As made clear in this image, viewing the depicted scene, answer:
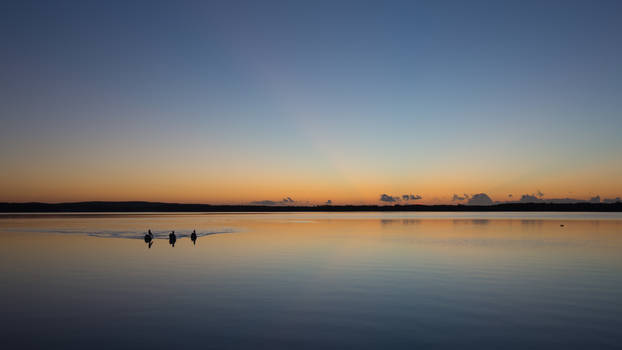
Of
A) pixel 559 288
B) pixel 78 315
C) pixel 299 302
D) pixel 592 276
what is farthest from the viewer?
pixel 592 276

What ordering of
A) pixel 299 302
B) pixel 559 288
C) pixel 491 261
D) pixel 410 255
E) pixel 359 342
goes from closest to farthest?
pixel 359 342 → pixel 299 302 → pixel 559 288 → pixel 491 261 → pixel 410 255

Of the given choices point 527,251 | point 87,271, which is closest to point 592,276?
point 527,251

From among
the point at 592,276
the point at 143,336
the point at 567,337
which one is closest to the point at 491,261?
the point at 592,276

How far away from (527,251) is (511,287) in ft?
59.6

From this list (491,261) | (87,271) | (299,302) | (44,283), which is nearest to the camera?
(299,302)

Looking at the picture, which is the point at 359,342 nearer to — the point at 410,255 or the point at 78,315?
the point at 78,315

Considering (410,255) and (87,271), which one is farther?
(410,255)

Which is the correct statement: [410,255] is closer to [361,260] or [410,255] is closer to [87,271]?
[361,260]

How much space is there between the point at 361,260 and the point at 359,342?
19180 millimetres

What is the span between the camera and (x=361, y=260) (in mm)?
31906

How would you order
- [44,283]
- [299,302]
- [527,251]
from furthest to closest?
1. [527,251]
2. [44,283]
3. [299,302]

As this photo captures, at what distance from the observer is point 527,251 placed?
122 feet

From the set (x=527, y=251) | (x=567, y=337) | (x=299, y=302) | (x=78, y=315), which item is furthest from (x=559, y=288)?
(x=78, y=315)

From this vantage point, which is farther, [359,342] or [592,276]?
[592,276]
